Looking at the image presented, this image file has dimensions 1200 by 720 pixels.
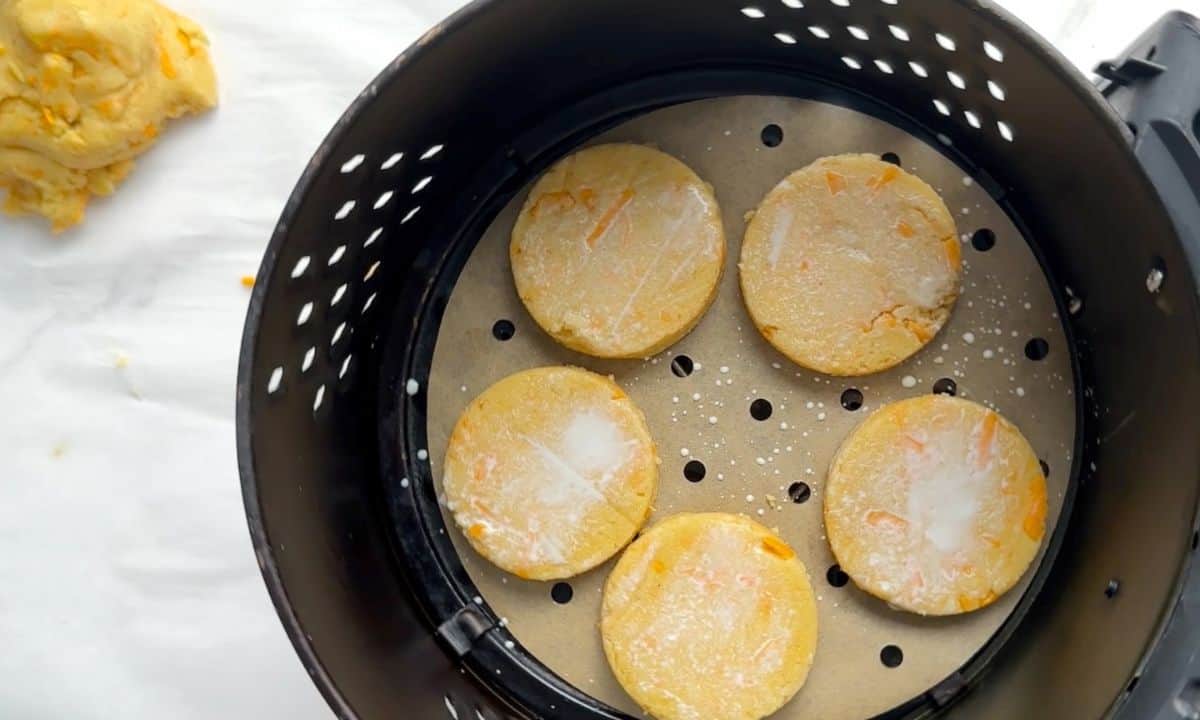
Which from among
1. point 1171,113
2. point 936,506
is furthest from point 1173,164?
point 936,506

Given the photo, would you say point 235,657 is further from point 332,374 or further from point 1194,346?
point 1194,346

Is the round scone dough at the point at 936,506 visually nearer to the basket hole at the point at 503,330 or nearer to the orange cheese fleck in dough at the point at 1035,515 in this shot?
the orange cheese fleck in dough at the point at 1035,515

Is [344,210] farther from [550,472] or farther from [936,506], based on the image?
[936,506]

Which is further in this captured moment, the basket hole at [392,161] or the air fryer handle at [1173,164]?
the basket hole at [392,161]

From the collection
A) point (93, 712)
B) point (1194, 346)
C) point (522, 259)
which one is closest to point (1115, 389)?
point (1194, 346)

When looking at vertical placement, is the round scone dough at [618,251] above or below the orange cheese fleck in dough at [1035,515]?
above

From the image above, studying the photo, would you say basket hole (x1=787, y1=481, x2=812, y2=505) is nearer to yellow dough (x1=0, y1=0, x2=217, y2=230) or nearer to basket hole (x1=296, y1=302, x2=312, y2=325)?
basket hole (x1=296, y1=302, x2=312, y2=325)

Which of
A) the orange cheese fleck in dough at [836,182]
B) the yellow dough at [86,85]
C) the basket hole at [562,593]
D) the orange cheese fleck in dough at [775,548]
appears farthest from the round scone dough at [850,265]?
the yellow dough at [86,85]
